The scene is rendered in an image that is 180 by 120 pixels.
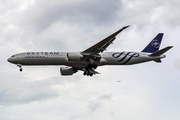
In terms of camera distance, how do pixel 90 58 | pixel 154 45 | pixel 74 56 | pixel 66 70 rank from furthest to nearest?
1. pixel 154 45
2. pixel 66 70
3. pixel 90 58
4. pixel 74 56

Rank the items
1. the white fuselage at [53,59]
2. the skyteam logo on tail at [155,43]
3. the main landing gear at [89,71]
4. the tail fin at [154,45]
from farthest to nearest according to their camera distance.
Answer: the skyteam logo on tail at [155,43] → the tail fin at [154,45] → the main landing gear at [89,71] → the white fuselage at [53,59]

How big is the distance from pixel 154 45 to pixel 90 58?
14603mm

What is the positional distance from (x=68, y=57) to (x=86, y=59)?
3563 millimetres

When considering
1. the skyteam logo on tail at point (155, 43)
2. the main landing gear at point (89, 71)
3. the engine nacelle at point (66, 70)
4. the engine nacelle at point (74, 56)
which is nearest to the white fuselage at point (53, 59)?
the engine nacelle at point (74, 56)

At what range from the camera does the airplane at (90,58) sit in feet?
152

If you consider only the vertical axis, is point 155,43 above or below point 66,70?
above

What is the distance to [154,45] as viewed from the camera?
55438 millimetres

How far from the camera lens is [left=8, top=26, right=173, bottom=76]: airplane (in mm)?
46312

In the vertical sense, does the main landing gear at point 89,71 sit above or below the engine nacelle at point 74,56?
below

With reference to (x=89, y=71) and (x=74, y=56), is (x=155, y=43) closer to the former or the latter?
(x=89, y=71)

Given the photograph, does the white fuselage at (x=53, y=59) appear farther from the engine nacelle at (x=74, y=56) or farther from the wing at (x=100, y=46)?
the wing at (x=100, y=46)

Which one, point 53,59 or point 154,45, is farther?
point 154,45

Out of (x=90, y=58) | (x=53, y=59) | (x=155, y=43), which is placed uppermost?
(x=155, y=43)

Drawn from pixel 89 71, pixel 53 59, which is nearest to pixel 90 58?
pixel 89 71
